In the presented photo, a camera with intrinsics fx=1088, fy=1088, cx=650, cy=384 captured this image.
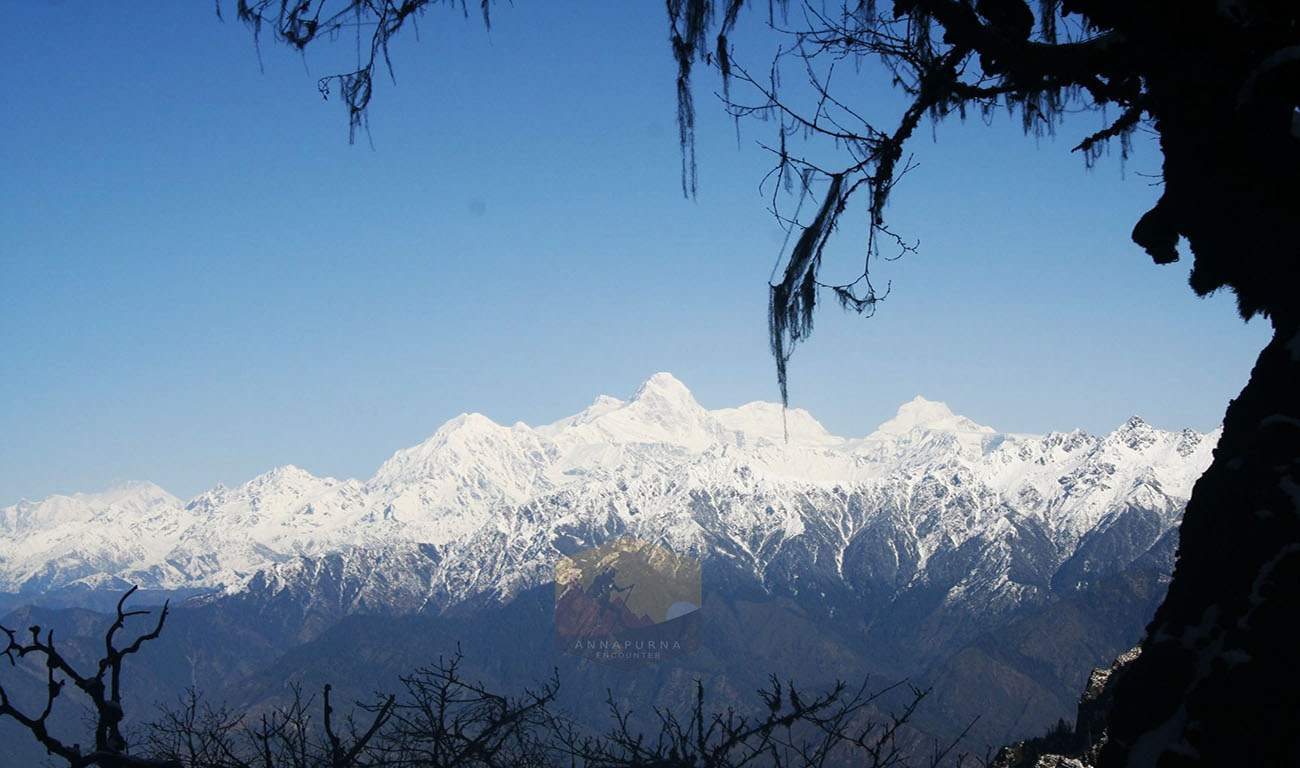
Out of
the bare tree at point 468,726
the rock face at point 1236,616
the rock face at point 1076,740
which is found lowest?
the rock face at point 1076,740

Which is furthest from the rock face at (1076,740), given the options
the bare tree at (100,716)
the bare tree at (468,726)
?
the bare tree at (100,716)

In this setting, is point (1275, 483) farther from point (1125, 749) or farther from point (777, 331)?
point (777, 331)

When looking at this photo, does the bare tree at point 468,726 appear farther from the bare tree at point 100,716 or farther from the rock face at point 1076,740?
the rock face at point 1076,740

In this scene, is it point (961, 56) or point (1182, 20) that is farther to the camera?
point (961, 56)

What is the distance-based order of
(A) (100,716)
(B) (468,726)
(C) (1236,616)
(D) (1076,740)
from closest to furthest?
(C) (1236,616), (A) (100,716), (B) (468,726), (D) (1076,740)

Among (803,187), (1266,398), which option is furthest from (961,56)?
(1266,398)

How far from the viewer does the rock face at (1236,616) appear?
2744 millimetres

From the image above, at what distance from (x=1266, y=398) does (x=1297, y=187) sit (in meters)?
0.63

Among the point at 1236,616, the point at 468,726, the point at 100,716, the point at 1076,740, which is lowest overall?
the point at 1076,740

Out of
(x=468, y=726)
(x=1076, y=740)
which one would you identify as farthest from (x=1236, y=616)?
(x=1076, y=740)

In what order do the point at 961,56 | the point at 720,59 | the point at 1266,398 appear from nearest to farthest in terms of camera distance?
the point at 1266,398 < the point at 961,56 < the point at 720,59

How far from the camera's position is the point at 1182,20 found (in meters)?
3.47

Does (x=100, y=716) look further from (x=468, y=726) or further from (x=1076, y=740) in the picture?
(x=1076, y=740)

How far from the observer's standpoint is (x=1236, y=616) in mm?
2879
